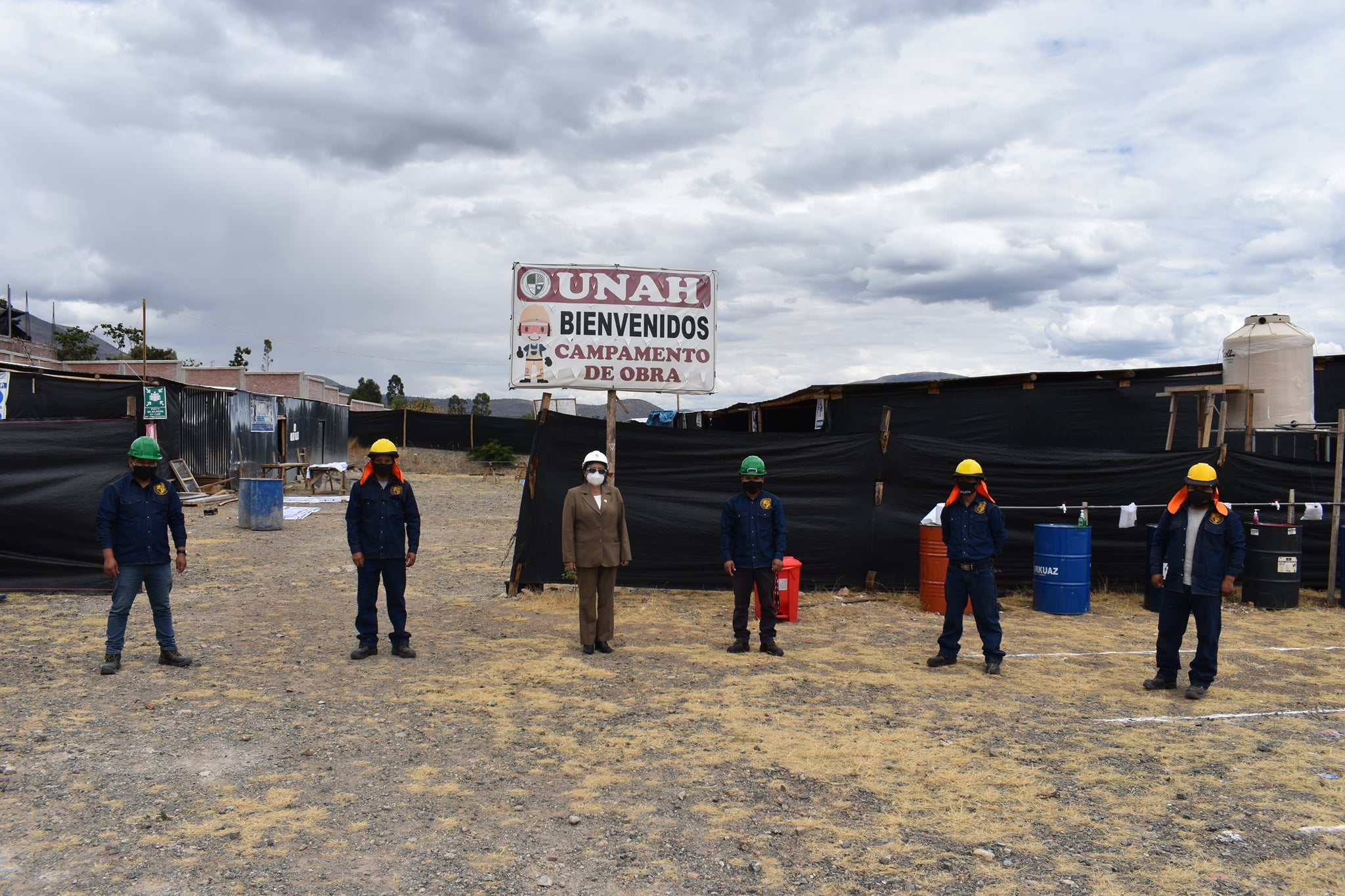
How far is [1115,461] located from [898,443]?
298 centimetres

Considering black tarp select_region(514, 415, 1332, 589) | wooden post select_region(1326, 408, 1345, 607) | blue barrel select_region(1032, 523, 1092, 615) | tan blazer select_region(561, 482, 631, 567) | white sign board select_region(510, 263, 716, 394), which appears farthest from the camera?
wooden post select_region(1326, 408, 1345, 607)

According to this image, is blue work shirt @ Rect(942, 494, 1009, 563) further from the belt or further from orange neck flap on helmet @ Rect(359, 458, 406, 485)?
orange neck flap on helmet @ Rect(359, 458, 406, 485)

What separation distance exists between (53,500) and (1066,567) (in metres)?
11.9

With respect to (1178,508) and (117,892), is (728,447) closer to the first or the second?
(1178,508)

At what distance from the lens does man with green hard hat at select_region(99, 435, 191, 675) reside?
7.33m

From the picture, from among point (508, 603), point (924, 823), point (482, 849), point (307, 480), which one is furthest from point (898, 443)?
point (307, 480)

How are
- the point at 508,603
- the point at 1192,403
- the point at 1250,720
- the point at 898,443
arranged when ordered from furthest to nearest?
the point at 1192,403 → the point at 898,443 → the point at 508,603 → the point at 1250,720

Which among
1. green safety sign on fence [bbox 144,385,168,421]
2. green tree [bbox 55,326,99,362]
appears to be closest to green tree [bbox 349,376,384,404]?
green tree [bbox 55,326,99,362]

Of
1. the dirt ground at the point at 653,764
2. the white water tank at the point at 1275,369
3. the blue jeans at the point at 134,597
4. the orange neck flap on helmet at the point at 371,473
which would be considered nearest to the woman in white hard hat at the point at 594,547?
the dirt ground at the point at 653,764

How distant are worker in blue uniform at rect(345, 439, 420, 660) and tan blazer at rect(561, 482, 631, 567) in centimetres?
132

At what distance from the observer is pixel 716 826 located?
4.55 meters

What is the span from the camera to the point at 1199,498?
23.7 ft

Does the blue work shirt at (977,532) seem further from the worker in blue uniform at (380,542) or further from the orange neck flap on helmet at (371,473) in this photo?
the orange neck flap on helmet at (371,473)

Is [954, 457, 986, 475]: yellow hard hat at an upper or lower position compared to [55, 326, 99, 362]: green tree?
lower
